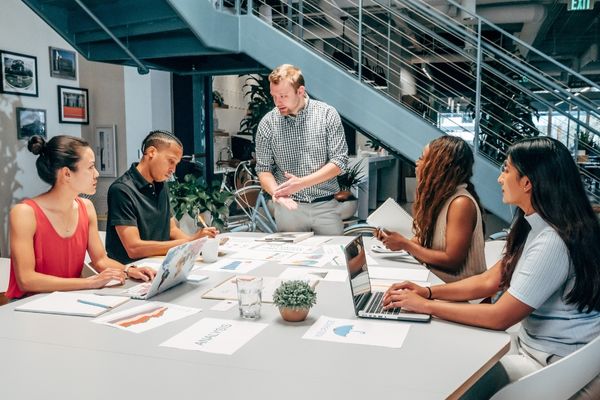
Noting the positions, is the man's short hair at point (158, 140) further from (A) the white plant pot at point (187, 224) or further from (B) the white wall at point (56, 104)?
(B) the white wall at point (56, 104)

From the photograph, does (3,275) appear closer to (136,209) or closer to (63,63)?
(136,209)

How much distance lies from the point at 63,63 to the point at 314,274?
173 inches

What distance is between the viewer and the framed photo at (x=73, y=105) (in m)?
5.45

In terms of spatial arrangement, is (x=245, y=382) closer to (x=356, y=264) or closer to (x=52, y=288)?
(x=356, y=264)

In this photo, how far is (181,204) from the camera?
4.83 m

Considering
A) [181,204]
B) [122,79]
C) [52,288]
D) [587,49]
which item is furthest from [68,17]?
[587,49]

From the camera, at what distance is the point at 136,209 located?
8.21 feet

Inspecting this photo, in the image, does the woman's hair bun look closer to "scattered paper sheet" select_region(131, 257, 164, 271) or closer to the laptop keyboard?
"scattered paper sheet" select_region(131, 257, 164, 271)

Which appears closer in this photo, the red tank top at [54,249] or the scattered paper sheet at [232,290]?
the scattered paper sheet at [232,290]

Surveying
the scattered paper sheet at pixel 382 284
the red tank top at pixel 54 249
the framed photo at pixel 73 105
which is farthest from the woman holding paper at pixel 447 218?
the framed photo at pixel 73 105

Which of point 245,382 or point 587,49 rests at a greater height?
point 587,49

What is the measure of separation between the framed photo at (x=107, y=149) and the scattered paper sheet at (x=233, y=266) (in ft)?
13.5

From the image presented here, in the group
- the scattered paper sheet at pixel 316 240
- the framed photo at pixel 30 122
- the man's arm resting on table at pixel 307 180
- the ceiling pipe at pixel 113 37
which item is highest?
the ceiling pipe at pixel 113 37

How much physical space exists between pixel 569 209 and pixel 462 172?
75 cm
